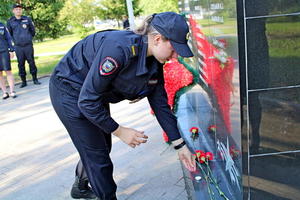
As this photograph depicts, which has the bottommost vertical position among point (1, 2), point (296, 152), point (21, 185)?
point (21, 185)

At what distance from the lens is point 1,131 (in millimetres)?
4961

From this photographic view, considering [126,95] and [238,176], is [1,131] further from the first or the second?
[238,176]

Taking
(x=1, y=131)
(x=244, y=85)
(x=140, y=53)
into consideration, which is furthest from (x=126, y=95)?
(x=1, y=131)

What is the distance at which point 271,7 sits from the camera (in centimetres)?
171

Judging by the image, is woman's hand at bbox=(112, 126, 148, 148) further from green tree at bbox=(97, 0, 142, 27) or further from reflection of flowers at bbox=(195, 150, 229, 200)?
green tree at bbox=(97, 0, 142, 27)

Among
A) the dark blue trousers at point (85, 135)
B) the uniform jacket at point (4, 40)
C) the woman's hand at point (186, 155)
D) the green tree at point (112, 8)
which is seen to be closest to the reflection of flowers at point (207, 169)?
the woman's hand at point (186, 155)

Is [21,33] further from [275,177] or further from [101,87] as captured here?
[275,177]

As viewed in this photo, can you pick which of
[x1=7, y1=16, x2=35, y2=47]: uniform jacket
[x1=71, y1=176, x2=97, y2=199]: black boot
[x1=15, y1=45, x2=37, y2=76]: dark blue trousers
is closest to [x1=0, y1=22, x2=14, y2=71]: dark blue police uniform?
[x1=7, y1=16, x2=35, y2=47]: uniform jacket

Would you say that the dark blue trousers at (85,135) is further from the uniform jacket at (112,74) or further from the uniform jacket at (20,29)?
the uniform jacket at (20,29)

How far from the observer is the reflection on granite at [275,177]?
198cm

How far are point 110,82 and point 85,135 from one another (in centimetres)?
50

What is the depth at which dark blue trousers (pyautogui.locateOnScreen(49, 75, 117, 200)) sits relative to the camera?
212 centimetres

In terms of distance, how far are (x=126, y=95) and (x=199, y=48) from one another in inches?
54.4

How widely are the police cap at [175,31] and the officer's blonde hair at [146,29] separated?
0.19 ft
